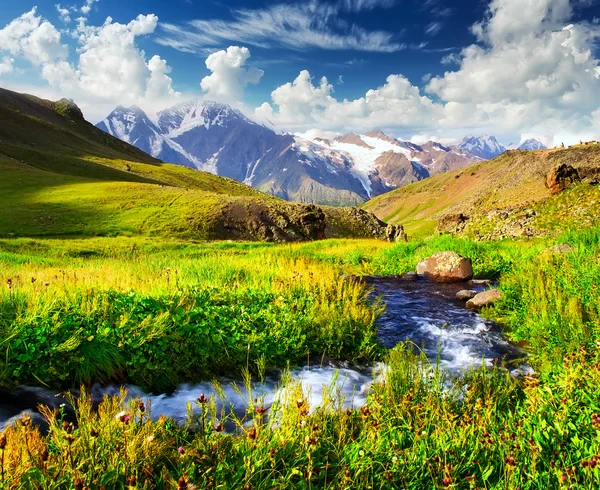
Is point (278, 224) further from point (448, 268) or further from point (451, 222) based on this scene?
point (448, 268)

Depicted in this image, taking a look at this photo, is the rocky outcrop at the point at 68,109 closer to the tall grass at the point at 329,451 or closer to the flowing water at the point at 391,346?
the flowing water at the point at 391,346

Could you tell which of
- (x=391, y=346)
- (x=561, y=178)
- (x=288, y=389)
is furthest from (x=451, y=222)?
(x=288, y=389)

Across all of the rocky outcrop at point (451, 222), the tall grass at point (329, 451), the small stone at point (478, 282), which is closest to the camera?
the tall grass at point (329, 451)

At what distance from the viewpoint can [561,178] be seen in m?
39.0

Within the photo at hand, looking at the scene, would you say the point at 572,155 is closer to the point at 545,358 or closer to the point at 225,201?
the point at 225,201

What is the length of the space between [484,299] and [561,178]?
114 feet

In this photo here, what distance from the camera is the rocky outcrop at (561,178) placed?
37656mm

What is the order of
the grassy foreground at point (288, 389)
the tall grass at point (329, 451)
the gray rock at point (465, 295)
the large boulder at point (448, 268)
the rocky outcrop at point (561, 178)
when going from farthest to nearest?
the rocky outcrop at point (561, 178), the large boulder at point (448, 268), the gray rock at point (465, 295), the grassy foreground at point (288, 389), the tall grass at point (329, 451)

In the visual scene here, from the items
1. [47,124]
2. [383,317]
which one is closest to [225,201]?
[383,317]

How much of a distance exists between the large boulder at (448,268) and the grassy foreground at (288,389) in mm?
4026

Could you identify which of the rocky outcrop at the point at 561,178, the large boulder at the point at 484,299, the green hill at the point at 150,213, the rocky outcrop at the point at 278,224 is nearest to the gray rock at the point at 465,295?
the large boulder at the point at 484,299

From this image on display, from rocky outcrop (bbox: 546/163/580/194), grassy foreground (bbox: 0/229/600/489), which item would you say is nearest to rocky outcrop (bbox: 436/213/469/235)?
rocky outcrop (bbox: 546/163/580/194)

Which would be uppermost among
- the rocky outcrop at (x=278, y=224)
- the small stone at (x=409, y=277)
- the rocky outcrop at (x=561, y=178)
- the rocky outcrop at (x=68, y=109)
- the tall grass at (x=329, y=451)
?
Result: the rocky outcrop at (x=68, y=109)

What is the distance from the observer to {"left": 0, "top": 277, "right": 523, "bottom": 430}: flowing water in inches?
254
